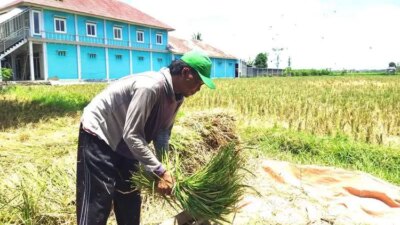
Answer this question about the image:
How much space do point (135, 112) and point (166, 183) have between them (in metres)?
0.43

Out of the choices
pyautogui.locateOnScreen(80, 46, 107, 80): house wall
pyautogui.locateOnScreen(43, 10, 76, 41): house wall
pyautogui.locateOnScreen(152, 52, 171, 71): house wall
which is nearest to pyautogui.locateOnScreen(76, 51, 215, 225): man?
pyautogui.locateOnScreen(43, 10, 76, 41): house wall

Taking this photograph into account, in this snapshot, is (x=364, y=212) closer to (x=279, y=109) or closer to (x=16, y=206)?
Answer: (x=16, y=206)

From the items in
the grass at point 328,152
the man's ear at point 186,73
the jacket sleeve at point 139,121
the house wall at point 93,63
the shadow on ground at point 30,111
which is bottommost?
the grass at point 328,152

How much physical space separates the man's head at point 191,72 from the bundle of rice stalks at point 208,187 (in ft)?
1.33

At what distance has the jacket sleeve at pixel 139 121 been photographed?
1833 mm

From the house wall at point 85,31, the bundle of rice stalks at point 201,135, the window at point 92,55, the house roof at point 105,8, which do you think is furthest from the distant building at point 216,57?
the bundle of rice stalks at point 201,135

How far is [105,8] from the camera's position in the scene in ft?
85.1

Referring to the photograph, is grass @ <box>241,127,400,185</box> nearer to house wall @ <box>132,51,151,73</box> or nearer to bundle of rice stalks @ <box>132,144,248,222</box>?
bundle of rice stalks @ <box>132,144,248,222</box>

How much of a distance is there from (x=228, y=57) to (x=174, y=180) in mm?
33735

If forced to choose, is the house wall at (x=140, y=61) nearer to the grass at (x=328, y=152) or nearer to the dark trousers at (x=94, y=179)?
→ the grass at (x=328, y=152)

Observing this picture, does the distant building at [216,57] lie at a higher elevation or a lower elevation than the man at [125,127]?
higher

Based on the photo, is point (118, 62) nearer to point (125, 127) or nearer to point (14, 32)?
point (14, 32)

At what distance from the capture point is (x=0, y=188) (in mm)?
2867

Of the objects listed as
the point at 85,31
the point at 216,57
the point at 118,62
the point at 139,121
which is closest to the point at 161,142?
the point at 139,121
